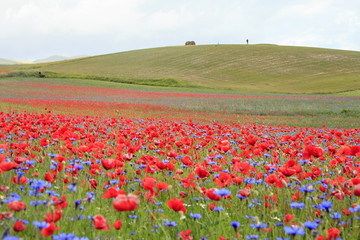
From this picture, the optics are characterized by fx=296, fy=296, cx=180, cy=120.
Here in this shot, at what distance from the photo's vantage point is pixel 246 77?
181 feet

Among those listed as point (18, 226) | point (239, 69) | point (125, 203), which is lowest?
point (18, 226)

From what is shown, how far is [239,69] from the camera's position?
60.0m

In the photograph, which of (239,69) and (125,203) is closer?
(125,203)

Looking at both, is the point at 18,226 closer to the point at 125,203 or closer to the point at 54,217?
the point at 54,217

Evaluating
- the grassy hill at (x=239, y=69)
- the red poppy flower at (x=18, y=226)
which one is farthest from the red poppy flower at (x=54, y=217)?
the grassy hill at (x=239, y=69)

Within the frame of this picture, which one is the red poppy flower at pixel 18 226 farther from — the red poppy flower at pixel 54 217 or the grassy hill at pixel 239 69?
the grassy hill at pixel 239 69

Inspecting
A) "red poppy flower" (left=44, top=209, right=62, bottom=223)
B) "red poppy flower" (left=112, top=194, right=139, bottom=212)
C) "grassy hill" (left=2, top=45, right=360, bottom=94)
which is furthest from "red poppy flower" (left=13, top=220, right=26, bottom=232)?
"grassy hill" (left=2, top=45, right=360, bottom=94)

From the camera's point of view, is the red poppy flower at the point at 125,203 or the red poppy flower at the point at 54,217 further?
the red poppy flower at the point at 54,217

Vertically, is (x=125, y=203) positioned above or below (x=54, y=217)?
above

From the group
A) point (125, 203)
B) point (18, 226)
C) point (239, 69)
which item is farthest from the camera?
point (239, 69)

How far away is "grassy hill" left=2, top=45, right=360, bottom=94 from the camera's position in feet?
160

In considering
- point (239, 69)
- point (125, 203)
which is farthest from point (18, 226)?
point (239, 69)

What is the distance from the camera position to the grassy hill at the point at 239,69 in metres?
48.7

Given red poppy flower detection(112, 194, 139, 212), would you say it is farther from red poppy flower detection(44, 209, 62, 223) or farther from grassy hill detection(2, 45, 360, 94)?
grassy hill detection(2, 45, 360, 94)
